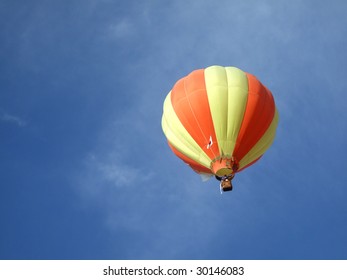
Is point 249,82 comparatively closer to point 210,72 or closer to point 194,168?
point 210,72

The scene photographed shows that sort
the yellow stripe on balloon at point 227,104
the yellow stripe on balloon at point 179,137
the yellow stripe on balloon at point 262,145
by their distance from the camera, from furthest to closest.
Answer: the yellow stripe on balloon at point 262,145 < the yellow stripe on balloon at point 179,137 < the yellow stripe on balloon at point 227,104

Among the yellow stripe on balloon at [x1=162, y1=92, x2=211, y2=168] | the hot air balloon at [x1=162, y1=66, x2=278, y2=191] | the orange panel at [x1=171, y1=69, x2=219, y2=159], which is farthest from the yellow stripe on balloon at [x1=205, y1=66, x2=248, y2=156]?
the yellow stripe on balloon at [x1=162, y1=92, x2=211, y2=168]

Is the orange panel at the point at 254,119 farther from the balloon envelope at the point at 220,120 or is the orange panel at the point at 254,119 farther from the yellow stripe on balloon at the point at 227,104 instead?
the yellow stripe on balloon at the point at 227,104

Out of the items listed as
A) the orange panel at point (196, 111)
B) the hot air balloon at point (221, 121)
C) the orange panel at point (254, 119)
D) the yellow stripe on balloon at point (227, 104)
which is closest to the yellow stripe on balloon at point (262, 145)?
the hot air balloon at point (221, 121)

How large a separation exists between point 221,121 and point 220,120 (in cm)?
7

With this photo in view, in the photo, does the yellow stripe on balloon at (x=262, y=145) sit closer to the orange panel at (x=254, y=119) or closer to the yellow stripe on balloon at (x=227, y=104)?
Result: the orange panel at (x=254, y=119)

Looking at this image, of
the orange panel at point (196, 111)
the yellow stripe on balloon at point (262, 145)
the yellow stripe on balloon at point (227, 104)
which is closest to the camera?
the yellow stripe on balloon at point (227, 104)

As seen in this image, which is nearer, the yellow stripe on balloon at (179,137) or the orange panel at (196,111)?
the orange panel at (196,111)

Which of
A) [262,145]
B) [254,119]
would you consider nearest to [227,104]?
[254,119]

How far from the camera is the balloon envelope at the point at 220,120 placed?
28.5 metres

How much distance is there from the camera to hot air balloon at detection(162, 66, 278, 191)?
28453 millimetres

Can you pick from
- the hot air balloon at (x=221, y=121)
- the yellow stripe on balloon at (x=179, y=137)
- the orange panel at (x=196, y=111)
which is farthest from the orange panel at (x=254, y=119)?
the yellow stripe on balloon at (x=179, y=137)

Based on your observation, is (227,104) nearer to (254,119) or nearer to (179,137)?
(254,119)

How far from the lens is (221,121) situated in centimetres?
2852
